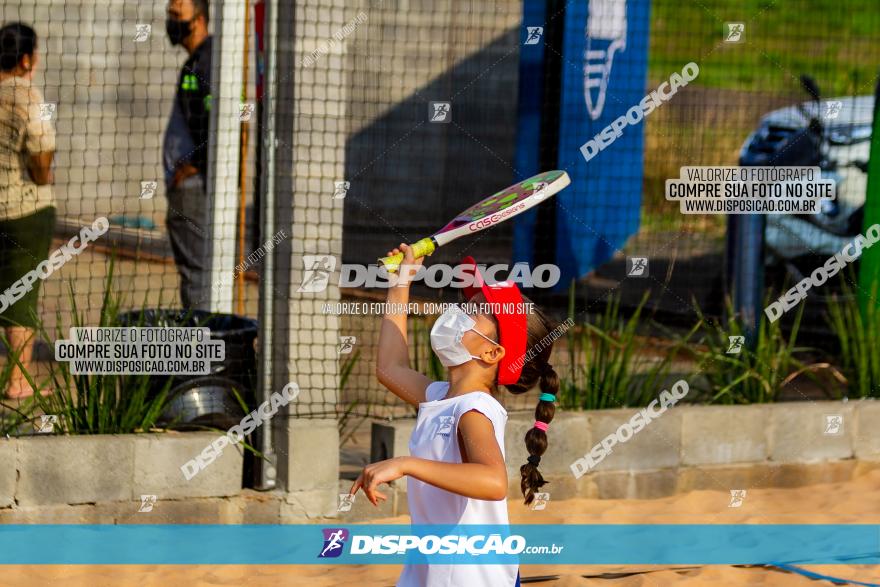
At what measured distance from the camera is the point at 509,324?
3643 millimetres

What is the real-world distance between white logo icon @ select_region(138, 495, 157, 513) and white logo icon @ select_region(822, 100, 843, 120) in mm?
5384

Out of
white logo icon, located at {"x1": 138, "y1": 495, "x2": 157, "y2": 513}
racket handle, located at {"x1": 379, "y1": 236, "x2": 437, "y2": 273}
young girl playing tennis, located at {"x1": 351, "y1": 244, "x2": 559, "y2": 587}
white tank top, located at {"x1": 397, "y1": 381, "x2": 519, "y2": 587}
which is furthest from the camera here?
white logo icon, located at {"x1": 138, "y1": 495, "x2": 157, "y2": 513}

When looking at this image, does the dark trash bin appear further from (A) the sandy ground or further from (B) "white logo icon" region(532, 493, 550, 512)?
(B) "white logo icon" region(532, 493, 550, 512)

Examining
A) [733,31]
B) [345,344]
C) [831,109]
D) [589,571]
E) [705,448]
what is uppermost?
[733,31]

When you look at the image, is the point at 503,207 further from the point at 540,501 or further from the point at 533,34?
the point at 533,34

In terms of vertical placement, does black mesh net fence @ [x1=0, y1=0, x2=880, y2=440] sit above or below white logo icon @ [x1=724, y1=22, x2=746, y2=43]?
below

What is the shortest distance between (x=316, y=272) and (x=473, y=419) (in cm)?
324

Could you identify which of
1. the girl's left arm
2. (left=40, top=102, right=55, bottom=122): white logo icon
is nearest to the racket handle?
the girl's left arm

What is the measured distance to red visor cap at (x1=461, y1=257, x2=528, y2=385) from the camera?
12.0 feet

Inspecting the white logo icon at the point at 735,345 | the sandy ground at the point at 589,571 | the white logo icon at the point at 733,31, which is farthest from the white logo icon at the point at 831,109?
the sandy ground at the point at 589,571

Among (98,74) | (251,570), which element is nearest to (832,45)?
(251,570)

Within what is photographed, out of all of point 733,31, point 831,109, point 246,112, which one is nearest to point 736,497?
point 733,31

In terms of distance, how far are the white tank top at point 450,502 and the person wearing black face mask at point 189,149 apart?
4921 mm

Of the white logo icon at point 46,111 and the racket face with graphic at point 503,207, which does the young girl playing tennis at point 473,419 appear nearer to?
the racket face with graphic at point 503,207
